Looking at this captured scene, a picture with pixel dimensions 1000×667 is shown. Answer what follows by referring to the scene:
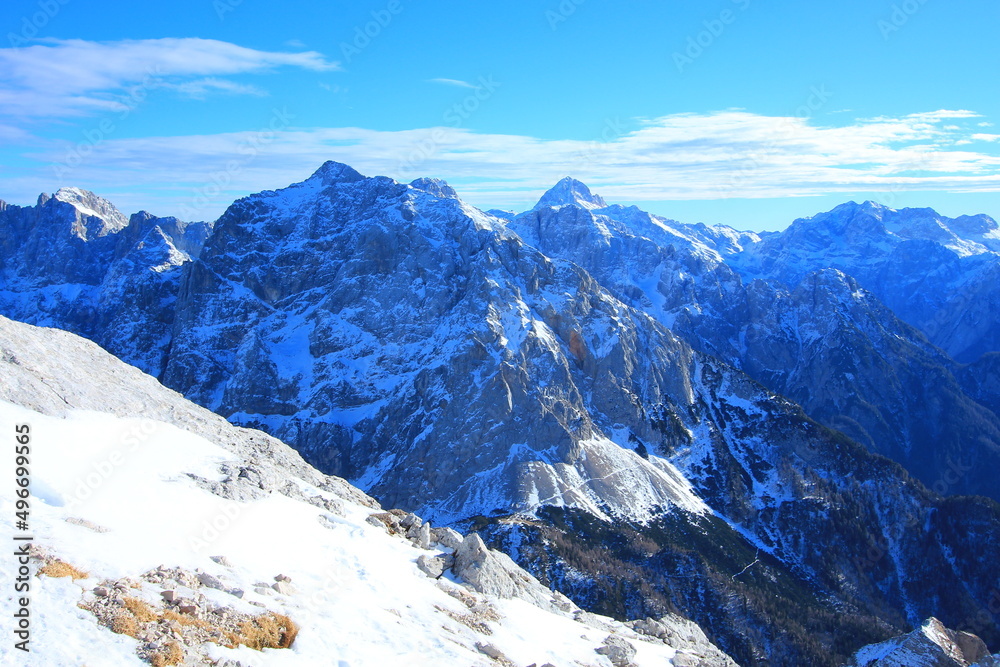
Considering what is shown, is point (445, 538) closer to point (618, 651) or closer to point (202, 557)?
point (618, 651)

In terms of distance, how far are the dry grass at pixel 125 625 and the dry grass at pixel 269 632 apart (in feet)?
14.2

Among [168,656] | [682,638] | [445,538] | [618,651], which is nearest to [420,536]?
[445,538]

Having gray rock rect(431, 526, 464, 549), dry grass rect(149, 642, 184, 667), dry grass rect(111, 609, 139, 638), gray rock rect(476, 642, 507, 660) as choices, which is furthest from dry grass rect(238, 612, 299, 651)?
gray rock rect(431, 526, 464, 549)

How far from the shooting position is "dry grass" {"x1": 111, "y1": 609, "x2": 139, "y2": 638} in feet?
84.5

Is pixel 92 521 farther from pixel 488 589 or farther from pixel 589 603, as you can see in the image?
pixel 589 603

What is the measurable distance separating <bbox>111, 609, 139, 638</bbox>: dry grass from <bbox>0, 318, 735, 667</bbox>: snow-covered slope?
0.21 feet

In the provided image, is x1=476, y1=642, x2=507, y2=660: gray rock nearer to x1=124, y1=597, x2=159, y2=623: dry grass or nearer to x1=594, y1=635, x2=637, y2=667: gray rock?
x1=594, y1=635, x2=637, y2=667: gray rock

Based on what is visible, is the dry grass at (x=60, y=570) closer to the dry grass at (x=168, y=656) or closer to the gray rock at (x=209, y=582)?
the gray rock at (x=209, y=582)

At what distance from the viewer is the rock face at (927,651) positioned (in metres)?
59.6

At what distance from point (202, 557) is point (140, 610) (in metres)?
7.65

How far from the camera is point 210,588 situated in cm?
3225

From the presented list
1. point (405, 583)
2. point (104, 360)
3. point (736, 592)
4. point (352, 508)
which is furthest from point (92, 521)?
point (736, 592)

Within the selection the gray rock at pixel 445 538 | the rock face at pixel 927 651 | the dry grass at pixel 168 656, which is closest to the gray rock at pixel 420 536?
the gray rock at pixel 445 538

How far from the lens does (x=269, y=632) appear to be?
30.1 metres
